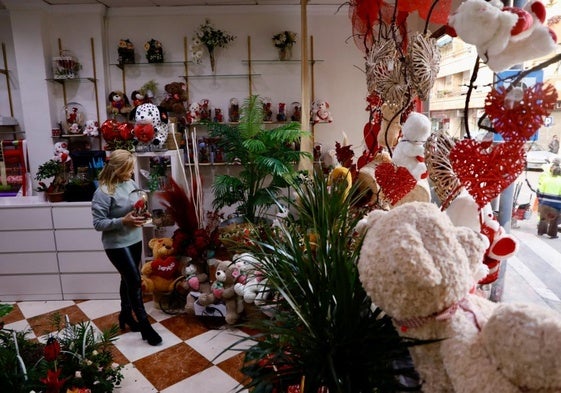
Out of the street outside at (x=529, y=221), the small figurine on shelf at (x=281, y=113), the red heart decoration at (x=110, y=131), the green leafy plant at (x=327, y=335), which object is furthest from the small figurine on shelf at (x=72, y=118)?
the street outside at (x=529, y=221)

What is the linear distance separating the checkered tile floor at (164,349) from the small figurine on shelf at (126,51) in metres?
2.33

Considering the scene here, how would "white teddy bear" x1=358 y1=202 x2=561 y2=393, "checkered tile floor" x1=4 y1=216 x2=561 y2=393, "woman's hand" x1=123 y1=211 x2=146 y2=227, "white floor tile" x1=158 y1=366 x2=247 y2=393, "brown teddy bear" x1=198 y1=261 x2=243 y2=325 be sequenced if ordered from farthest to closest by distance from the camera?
1. "brown teddy bear" x1=198 y1=261 x2=243 y2=325
2. "woman's hand" x1=123 y1=211 x2=146 y2=227
3. "white floor tile" x1=158 y1=366 x2=247 y2=393
4. "checkered tile floor" x1=4 y1=216 x2=561 y2=393
5. "white teddy bear" x1=358 y1=202 x2=561 y2=393

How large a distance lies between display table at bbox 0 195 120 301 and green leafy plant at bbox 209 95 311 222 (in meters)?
1.14

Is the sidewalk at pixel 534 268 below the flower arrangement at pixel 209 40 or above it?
below

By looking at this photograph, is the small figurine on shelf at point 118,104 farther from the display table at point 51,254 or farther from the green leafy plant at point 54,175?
the display table at point 51,254

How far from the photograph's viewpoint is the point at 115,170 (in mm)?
2389

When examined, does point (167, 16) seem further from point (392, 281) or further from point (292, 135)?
point (392, 281)

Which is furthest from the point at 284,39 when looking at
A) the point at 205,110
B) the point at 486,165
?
the point at 486,165

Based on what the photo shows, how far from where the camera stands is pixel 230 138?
131 inches

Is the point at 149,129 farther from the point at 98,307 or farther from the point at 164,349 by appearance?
the point at 164,349

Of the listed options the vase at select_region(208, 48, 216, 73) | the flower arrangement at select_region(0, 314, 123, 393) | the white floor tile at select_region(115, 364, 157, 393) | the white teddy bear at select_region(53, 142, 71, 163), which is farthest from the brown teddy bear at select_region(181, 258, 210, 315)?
the vase at select_region(208, 48, 216, 73)

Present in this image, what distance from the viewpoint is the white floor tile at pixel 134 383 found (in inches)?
82.6

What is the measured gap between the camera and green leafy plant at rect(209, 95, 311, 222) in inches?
123

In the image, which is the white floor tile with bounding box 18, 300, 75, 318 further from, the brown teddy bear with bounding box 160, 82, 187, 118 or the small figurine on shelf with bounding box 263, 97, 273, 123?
the small figurine on shelf with bounding box 263, 97, 273, 123
